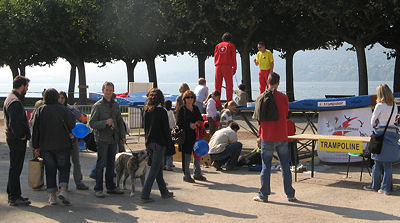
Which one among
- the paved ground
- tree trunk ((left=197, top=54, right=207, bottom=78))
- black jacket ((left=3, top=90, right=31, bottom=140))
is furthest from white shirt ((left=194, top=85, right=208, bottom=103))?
tree trunk ((left=197, top=54, right=207, bottom=78))

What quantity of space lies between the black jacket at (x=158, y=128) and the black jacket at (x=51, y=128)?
1.17 m

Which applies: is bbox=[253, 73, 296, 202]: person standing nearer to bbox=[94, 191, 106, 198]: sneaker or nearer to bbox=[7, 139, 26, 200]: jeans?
bbox=[94, 191, 106, 198]: sneaker

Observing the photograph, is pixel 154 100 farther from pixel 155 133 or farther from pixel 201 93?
pixel 201 93

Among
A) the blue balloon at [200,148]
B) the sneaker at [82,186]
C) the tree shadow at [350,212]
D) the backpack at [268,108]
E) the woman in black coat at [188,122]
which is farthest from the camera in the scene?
the blue balloon at [200,148]

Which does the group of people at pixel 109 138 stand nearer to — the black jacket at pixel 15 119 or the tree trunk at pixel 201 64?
the black jacket at pixel 15 119

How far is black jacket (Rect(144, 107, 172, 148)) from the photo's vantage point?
740 cm

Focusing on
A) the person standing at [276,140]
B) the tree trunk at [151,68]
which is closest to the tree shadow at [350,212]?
the person standing at [276,140]

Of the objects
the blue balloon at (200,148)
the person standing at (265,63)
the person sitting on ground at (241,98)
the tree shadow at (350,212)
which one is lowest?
the tree shadow at (350,212)

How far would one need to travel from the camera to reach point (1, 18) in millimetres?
37469

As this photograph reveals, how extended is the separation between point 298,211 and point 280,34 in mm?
22338

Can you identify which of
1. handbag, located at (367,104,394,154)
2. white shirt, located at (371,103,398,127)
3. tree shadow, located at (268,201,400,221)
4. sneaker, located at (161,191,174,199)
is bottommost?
tree shadow, located at (268,201,400,221)

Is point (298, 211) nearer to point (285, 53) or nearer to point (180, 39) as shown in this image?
point (180, 39)

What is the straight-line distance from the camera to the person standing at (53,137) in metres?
7.19

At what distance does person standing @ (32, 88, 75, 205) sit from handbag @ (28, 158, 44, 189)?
0.59 metres
